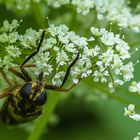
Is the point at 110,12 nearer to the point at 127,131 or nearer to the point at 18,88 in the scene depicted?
the point at 18,88

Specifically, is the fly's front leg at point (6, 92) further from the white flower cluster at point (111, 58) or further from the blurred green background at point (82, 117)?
the blurred green background at point (82, 117)

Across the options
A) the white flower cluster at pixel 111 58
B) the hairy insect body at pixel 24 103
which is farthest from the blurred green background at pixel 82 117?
the hairy insect body at pixel 24 103

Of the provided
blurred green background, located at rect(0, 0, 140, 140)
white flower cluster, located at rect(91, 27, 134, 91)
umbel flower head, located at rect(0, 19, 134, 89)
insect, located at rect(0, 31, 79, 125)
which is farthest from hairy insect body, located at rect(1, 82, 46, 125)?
blurred green background, located at rect(0, 0, 140, 140)

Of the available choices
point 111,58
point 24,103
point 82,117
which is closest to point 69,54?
point 111,58

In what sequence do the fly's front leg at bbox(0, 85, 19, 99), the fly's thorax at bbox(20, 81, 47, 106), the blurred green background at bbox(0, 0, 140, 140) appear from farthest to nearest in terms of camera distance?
the blurred green background at bbox(0, 0, 140, 140)
the fly's front leg at bbox(0, 85, 19, 99)
the fly's thorax at bbox(20, 81, 47, 106)

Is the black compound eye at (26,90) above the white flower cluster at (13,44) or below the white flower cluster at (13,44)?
below

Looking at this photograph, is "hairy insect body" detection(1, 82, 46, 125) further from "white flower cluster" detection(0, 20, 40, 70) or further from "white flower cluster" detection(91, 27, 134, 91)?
"white flower cluster" detection(91, 27, 134, 91)

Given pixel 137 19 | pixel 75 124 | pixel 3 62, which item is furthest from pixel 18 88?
pixel 75 124

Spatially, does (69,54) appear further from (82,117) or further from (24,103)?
(82,117)
